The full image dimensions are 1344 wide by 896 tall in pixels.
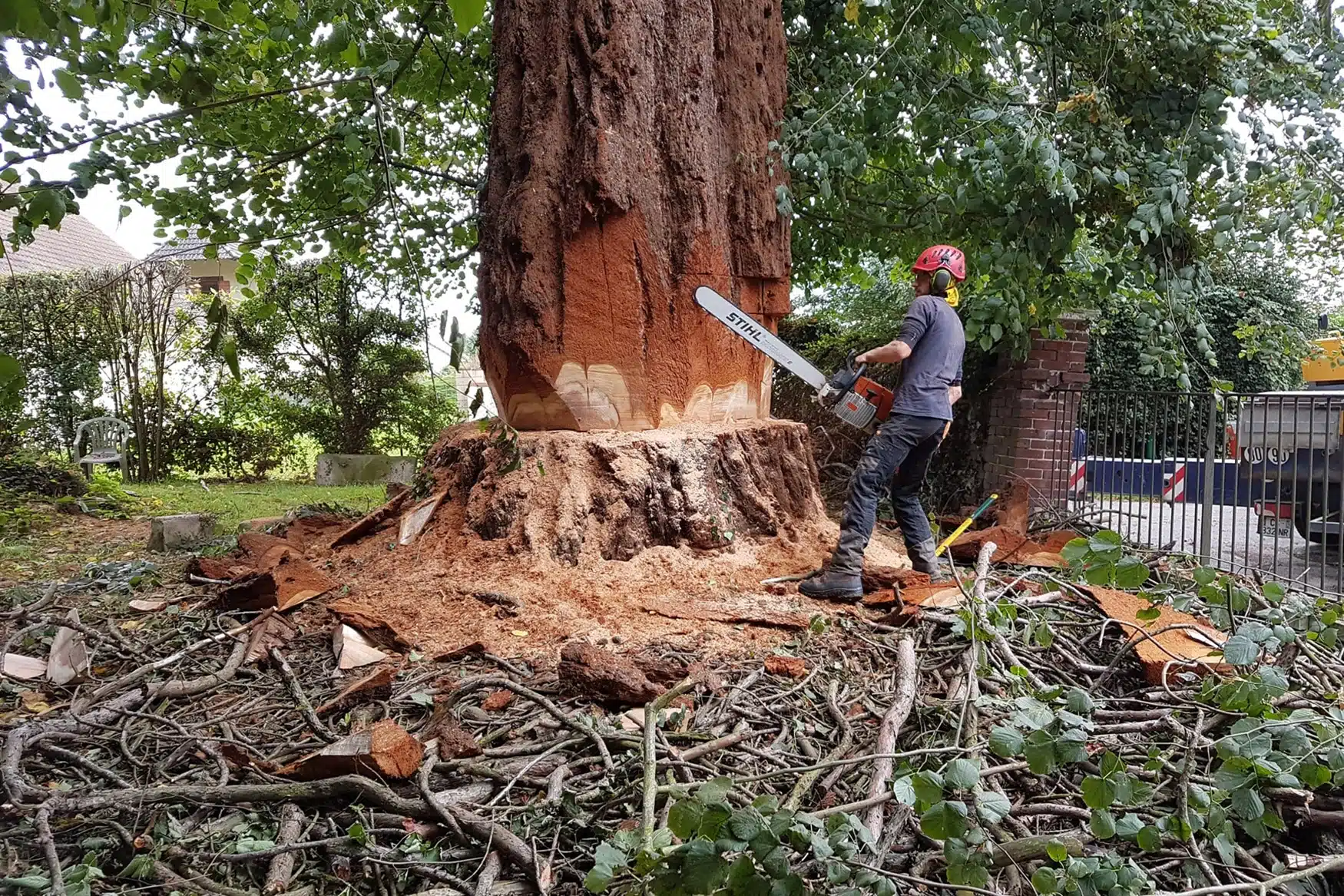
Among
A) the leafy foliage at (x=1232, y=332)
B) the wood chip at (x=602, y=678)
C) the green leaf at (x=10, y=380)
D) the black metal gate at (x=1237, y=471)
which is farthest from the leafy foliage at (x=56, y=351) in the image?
the leafy foliage at (x=1232, y=332)

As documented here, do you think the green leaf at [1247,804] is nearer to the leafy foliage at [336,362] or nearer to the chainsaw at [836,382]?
the chainsaw at [836,382]

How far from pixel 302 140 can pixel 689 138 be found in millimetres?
3360

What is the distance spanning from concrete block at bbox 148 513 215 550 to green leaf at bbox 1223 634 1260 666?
5.85 meters

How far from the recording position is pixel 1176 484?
6902 mm

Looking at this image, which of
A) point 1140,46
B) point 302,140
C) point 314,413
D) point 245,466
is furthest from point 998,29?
point 245,466

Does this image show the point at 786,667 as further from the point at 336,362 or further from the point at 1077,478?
the point at 336,362

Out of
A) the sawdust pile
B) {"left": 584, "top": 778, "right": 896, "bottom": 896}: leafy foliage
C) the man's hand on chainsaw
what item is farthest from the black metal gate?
{"left": 584, "top": 778, "right": 896, "bottom": 896}: leafy foliage

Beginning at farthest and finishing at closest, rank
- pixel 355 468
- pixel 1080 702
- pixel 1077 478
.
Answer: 1. pixel 355 468
2. pixel 1077 478
3. pixel 1080 702

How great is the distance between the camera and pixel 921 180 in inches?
233

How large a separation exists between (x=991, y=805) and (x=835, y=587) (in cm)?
182

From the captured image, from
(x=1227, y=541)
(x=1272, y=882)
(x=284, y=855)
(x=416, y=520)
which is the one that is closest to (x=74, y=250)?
(x=416, y=520)

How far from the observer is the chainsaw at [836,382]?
13.3 ft

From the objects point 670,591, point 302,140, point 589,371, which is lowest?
point 670,591

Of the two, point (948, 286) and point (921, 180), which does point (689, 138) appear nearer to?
point (948, 286)
